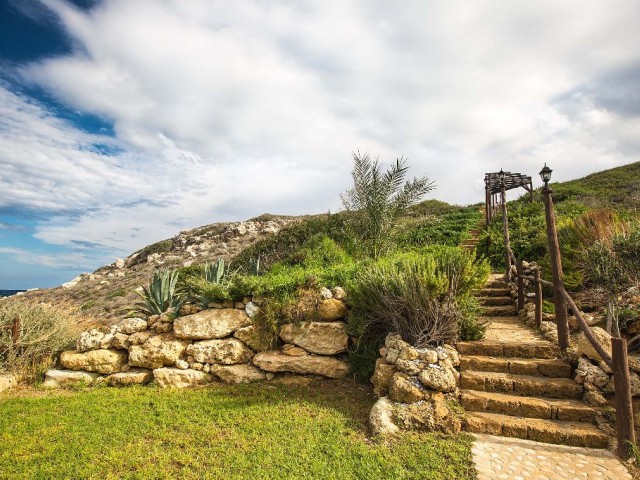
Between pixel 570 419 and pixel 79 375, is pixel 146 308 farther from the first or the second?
pixel 570 419

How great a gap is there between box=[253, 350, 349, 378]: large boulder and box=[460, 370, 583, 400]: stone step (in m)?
2.13

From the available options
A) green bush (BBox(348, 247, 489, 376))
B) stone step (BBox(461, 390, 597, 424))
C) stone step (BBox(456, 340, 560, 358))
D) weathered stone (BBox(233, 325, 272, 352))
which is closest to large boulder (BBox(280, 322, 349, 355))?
green bush (BBox(348, 247, 489, 376))

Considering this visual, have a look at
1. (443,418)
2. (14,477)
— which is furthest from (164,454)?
(443,418)

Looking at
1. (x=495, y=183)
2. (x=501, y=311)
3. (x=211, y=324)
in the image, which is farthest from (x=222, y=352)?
(x=495, y=183)

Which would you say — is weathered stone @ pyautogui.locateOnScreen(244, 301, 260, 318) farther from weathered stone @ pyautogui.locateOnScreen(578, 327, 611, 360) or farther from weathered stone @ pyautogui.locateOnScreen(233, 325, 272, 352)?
weathered stone @ pyautogui.locateOnScreen(578, 327, 611, 360)

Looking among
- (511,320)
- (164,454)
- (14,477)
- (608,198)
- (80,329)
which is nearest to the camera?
(14,477)

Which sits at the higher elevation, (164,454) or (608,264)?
(608,264)

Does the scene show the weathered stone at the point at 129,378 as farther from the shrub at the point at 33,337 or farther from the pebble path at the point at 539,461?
the pebble path at the point at 539,461

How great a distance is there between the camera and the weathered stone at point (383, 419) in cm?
471

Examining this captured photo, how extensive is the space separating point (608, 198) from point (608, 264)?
756 inches

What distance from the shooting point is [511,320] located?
7730mm

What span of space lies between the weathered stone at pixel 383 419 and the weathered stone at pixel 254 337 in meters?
2.62

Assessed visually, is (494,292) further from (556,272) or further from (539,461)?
(539,461)

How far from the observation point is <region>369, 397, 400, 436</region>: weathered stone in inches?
185
